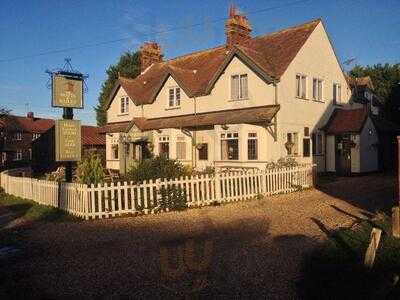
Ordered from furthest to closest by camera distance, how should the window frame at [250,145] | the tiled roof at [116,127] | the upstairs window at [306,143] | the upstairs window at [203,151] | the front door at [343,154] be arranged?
the tiled roof at [116,127]
the upstairs window at [203,151]
the front door at [343,154]
the upstairs window at [306,143]
the window frame at [250,145]

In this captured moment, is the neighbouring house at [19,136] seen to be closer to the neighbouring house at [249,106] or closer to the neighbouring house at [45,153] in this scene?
the neighbouring house at [45,153]

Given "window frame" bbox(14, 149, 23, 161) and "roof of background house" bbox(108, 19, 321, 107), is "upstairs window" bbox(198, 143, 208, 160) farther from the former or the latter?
"window frame" bbox(14, 149, 23, 161)

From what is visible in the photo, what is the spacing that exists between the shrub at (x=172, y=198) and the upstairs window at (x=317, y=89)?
15368mm

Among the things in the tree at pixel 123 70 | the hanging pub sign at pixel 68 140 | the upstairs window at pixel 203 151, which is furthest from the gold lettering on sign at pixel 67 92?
the tree at pixel 123 70

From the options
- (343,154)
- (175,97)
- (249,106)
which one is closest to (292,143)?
(249,106)

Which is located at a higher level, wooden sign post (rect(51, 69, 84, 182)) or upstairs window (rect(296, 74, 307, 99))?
upstairs window (rect(296, 74, 307, 99))

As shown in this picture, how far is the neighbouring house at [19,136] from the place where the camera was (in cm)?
6251

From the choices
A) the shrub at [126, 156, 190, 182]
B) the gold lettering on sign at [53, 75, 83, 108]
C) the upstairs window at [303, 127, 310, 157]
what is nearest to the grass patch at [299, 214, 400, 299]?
the shrub at [126, 156, 190, 182]

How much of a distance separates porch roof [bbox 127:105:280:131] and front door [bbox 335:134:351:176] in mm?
5851

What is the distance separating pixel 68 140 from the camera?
15.9m

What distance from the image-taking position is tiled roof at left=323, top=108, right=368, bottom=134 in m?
26.0

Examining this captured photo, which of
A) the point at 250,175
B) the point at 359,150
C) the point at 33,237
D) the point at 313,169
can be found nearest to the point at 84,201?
the point at 33,237

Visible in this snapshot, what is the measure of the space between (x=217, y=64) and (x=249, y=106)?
6392 millimetres

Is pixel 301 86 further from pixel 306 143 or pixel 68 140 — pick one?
pixel 68 140
